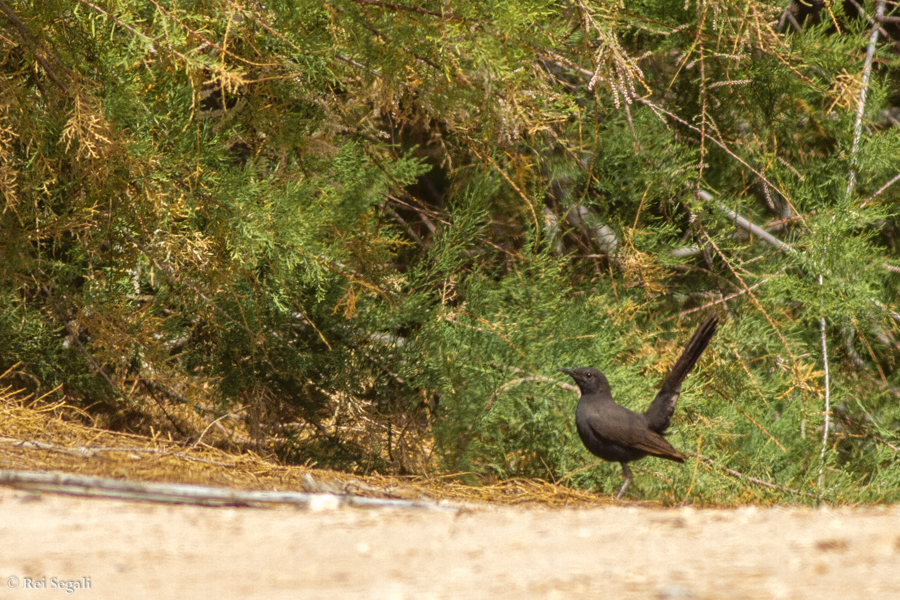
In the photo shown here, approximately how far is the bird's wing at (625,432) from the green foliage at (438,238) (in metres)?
0.29

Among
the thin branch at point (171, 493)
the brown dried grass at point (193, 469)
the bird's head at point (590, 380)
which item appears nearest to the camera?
the thin branch at point (171, 493)

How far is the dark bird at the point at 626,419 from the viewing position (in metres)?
2.73

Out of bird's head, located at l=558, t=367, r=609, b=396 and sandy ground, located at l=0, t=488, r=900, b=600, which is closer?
sandy ground, located at l=0, t=488, r=900, b=600

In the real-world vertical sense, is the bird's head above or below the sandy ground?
below

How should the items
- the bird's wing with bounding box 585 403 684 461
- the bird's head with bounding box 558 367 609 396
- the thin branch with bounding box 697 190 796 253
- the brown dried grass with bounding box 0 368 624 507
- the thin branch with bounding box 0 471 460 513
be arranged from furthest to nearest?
1. the thin branch with bounding box 697 190 796 253
2. the bird's head with bounding box 558 367 609 396
3. the bird's wing with bounding box 585 403 684 461
4. the brown dried grass with bounding box 0 368 624 507
5. the thin branch with bounding box 0 471 460 513

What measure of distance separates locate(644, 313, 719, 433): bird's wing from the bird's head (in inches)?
7.9

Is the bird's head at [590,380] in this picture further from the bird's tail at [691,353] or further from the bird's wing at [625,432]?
the bird's tail at [691,353]

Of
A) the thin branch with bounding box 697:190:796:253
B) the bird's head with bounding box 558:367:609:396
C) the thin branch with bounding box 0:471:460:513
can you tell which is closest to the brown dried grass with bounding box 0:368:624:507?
the thin branch with bounding box 0:471:460:513

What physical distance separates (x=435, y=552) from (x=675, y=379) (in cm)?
163

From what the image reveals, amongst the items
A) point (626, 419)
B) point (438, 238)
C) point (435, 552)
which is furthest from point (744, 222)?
point (435, 552)

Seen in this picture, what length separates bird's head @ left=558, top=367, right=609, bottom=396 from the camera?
2.90 m

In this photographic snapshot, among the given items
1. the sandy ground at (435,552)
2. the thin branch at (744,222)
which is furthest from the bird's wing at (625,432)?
the thin branch at (744,222)

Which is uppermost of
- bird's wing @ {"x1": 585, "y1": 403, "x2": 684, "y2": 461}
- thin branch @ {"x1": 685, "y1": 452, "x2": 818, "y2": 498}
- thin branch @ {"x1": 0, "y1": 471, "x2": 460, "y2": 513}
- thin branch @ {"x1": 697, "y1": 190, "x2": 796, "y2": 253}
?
thin branch @ {"x1": 697, "y1": 190, "x2": 796, "y2": 253}

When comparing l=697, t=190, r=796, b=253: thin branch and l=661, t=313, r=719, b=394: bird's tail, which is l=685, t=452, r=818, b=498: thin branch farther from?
l=697, t=190, r=796, b=253: thin branch
